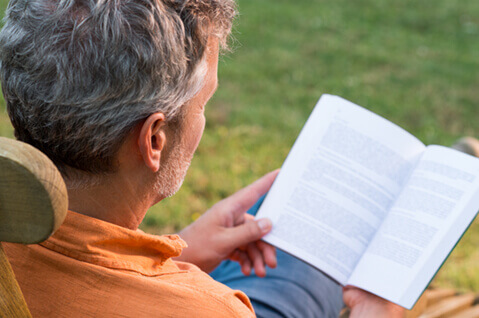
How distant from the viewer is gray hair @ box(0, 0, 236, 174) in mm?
1080

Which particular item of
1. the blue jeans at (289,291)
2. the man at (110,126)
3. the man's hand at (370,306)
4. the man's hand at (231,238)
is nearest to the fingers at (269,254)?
the man's hand at (231,238)

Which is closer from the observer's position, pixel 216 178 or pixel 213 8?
pixel 213 8

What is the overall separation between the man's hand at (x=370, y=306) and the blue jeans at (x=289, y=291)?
278mm

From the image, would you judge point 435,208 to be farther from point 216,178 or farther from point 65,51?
point 216,178

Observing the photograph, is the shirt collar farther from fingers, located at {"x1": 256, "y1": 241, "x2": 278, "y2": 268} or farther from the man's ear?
fingers, located at {"x1": 256, "y1": 241, "x2": 278, "y2": 268}

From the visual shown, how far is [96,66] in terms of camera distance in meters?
1.08

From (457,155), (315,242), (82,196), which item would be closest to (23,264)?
(82,196)

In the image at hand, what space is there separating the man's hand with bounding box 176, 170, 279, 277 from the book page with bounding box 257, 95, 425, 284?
0.41ft

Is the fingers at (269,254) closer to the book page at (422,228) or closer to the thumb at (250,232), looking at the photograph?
the thumb at (250,232)

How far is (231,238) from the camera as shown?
1.80 m

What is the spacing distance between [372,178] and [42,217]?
43.4 inches

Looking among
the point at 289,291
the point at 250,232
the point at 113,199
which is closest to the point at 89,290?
the point at 113,199

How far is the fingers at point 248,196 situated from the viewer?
1.90 m

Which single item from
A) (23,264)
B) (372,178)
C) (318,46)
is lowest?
(318,46)
